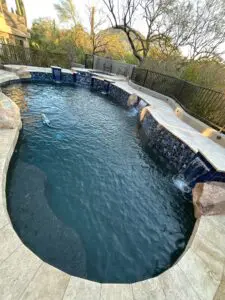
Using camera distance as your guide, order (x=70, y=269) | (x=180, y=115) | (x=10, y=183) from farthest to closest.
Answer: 1. (x=180, y=115)
2. (x=10, y=183)
3. (x=70, y=269)

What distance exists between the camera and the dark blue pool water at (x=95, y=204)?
2467 millimetres

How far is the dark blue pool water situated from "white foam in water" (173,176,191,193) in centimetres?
17

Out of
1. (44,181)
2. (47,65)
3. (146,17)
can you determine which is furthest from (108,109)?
(146,17)

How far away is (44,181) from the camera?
3.60 meters

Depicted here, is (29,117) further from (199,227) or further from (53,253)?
(199,227)

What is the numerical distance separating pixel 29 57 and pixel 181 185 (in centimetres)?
1489

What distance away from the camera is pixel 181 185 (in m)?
4.34

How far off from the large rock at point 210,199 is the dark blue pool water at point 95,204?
356mm

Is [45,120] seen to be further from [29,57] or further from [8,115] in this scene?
[29,57]

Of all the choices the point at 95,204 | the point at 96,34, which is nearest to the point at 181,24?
the point at 96,34

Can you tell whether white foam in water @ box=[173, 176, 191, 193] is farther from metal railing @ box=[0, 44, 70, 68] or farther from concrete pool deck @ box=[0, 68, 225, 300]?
metal railing @ box=[0, 44, 70, 68]

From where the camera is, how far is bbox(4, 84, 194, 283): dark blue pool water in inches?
97.1

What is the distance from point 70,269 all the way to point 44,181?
1.96m

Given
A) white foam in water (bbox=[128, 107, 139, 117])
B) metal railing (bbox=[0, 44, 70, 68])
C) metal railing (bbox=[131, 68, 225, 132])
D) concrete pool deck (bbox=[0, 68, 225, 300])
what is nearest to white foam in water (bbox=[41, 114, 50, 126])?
concrete pool deck (bbox=[0, 68, 225, 300])
